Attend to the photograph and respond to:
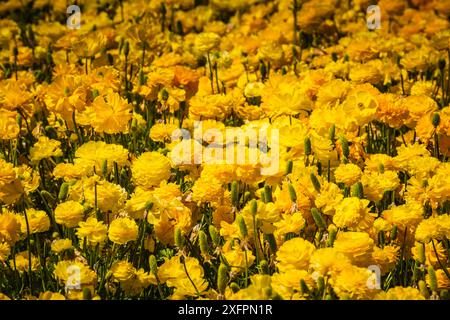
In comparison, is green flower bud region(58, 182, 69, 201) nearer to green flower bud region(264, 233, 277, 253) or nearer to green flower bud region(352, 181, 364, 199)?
green flower bud region(264, 233, 277, 253)

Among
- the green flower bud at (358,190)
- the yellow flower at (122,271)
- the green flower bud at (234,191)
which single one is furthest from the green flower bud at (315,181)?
the yellow flower at (122,271)

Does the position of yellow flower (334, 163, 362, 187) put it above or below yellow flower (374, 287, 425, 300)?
above

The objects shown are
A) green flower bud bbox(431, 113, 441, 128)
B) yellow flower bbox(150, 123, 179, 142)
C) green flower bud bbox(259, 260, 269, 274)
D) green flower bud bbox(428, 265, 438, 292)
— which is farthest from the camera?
yellow flower bbox(150, 123, 179, 142)

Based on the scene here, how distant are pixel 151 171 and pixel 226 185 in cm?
25

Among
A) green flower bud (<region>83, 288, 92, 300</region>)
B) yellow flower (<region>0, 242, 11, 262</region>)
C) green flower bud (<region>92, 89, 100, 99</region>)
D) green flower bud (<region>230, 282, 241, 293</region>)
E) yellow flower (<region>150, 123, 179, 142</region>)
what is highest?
green flower bud (<region>92, 89, 100, 99</region>)

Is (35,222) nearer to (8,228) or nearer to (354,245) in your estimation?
(8,228)

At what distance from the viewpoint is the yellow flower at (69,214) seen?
2369 millimetres

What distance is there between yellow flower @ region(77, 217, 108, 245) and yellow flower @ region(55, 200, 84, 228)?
0.06m

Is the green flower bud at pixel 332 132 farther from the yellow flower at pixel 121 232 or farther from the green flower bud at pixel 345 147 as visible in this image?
the yellow flower at pixel 121 232

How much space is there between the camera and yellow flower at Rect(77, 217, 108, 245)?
2301 mm

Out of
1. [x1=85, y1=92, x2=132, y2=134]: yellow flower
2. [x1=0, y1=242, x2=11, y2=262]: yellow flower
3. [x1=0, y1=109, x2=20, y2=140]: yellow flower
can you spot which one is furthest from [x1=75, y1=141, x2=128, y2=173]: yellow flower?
[x1=0, y1=242, x2=11, y2=262]: yellow flower

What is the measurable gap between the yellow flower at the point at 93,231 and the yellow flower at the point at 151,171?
270mm

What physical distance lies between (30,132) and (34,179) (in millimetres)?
777

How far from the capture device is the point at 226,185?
2633mm
